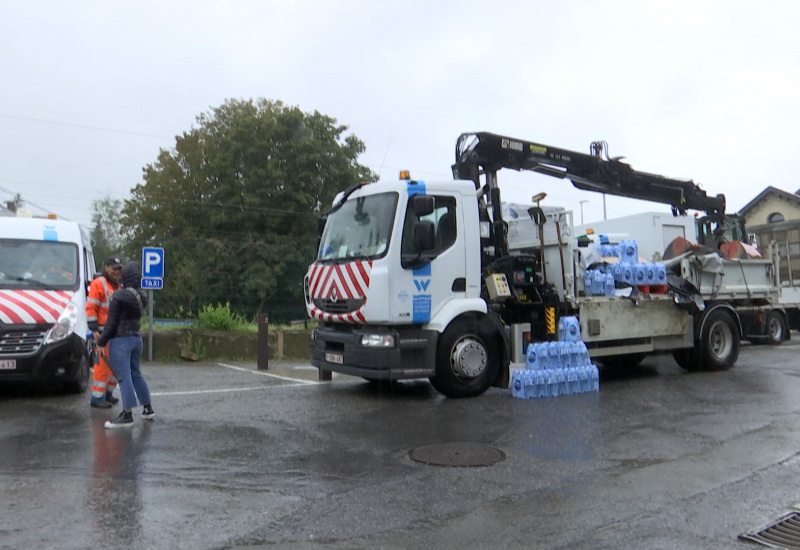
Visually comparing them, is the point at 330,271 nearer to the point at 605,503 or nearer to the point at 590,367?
the point at 590,367

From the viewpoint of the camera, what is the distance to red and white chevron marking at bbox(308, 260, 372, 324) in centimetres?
885

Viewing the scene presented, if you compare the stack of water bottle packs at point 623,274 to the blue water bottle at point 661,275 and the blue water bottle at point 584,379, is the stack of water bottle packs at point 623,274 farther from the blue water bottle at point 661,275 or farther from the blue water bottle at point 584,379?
the blue water bottle at point 584,379

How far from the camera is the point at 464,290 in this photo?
30.2 ft

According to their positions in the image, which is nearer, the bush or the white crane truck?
the white crane truck

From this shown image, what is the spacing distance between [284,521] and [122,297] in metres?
3.92

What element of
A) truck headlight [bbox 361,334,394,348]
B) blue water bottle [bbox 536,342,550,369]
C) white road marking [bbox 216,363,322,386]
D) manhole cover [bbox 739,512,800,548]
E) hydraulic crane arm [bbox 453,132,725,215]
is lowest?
manhole cover [bbox 739,512,800,548]

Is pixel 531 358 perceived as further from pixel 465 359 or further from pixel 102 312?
pixel 102 312

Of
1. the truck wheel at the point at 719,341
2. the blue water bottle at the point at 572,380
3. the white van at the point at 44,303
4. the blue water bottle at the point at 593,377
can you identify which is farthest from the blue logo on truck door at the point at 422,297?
the truck wheel at the point at 719,341

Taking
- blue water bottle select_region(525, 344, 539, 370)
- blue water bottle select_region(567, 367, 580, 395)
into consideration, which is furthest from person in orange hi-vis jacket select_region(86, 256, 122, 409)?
blue water bottle select_region(567, 367, 580, 395)

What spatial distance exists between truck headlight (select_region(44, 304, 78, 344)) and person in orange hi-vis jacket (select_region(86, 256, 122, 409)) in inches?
27.7

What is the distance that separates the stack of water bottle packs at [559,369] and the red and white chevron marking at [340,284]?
7.47 feet

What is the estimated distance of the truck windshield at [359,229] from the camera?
8.92 metres

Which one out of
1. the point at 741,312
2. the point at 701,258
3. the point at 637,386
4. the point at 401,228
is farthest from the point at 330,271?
the point at 741,312

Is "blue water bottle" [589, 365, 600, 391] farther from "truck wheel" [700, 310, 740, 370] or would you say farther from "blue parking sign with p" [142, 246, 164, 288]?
"blue parking sign with p" [142, 246, 164, 288]
